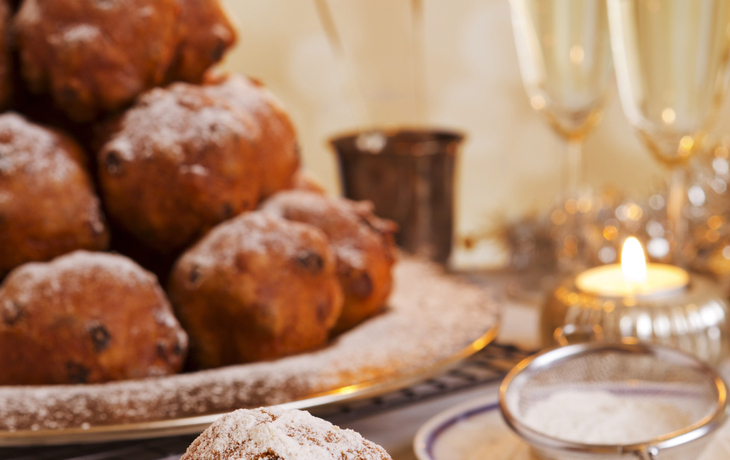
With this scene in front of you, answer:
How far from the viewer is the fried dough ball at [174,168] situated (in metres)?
0.82

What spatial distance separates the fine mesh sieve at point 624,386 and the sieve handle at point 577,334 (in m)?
0.09

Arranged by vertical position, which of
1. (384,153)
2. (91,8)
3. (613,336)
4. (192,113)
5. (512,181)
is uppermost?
(91,8)

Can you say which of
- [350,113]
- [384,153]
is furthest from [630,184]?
[384,153]

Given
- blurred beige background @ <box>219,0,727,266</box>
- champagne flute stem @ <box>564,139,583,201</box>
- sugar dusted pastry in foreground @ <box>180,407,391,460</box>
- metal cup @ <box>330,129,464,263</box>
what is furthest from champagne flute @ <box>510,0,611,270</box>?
blurred beige background @ <box>219,0,727,266</box>

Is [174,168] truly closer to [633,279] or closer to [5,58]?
[5,58]

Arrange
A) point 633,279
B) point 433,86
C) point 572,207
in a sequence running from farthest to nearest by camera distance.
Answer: point 433,86
point 572,207
point 633,279

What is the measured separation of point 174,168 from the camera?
0.82m

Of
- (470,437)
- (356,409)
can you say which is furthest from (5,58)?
(470,437)

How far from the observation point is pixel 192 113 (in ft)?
2.81

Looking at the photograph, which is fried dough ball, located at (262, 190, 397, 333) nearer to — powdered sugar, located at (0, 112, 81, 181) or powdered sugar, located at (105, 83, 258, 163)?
powdered sugar, located at (105, 83, 258, 163)

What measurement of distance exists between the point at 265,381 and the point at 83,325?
0.64ft

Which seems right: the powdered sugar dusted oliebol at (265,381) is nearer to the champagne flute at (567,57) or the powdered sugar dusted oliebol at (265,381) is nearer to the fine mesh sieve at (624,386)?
the fine mesh sieve at (624,386)

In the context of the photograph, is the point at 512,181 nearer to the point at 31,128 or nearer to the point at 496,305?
the point at 496,305

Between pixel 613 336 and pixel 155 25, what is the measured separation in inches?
24.6
